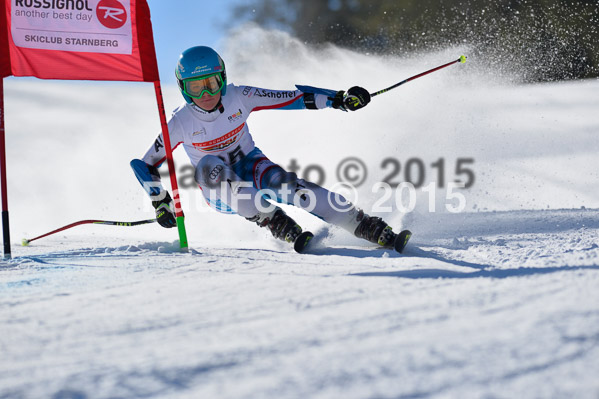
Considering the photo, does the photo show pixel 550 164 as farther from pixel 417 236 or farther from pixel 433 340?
pixel 433 340

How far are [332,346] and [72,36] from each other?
3.30 metres

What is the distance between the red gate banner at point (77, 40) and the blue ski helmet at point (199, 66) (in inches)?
13.8

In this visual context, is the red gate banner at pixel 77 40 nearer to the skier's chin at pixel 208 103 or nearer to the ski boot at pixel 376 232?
the skier's chin at pixel 208 103

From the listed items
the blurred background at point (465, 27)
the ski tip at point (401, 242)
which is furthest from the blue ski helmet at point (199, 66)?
the blurred background at point (465, 27)

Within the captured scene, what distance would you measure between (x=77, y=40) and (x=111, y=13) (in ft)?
0.96

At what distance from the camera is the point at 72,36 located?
4.10 meters

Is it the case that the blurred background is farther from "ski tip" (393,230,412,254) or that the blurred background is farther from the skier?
"ski tip" (393,230,412,254)

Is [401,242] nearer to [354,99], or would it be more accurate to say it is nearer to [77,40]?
[354,99]

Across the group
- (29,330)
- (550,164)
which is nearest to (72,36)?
(29,330)

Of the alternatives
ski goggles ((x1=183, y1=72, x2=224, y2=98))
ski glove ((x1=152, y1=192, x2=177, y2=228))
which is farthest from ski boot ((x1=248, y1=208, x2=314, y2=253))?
ski goggles ((x1=183, y1=72, x2=224, y2=98))

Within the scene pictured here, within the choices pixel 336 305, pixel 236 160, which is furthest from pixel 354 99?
pixel 336 305

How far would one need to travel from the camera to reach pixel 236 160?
4.33 m

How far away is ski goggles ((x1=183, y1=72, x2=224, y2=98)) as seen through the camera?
401 cm

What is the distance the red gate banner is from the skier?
0.43 metres
